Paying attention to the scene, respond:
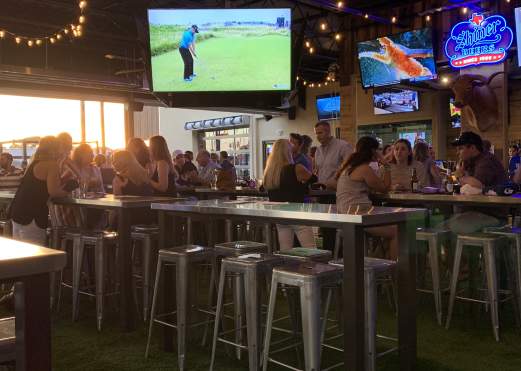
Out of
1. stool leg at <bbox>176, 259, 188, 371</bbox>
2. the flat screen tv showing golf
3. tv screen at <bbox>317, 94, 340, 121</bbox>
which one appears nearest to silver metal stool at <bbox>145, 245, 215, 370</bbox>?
stool leg at <bbox>176, 259, 188, 371</bbox>

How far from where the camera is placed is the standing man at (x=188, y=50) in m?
6.20

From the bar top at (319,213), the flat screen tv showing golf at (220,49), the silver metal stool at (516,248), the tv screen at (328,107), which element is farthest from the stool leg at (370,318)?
the tv screen at (328,107)

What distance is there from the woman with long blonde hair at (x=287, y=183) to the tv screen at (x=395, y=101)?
331 inches

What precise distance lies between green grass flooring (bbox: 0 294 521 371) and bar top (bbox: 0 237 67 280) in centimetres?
192

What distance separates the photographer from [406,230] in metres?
2.91

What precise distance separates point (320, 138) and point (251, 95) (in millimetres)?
1025

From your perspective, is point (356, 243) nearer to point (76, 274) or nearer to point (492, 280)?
point (492, 280)

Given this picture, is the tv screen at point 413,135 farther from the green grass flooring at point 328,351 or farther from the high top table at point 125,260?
the high top table at point 125,260

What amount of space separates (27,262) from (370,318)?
6.25 feet

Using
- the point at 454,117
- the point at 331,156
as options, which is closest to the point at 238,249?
the point at 331,156

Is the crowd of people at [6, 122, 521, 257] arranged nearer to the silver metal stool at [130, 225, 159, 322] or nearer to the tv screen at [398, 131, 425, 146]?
the silver metal stool at [130, 225, 159, 322]

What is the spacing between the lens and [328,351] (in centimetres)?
353

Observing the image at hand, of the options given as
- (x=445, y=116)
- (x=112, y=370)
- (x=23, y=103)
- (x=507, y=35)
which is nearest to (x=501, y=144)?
(x=507, y=35)

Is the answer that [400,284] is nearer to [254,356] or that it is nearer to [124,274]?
[254,356]
